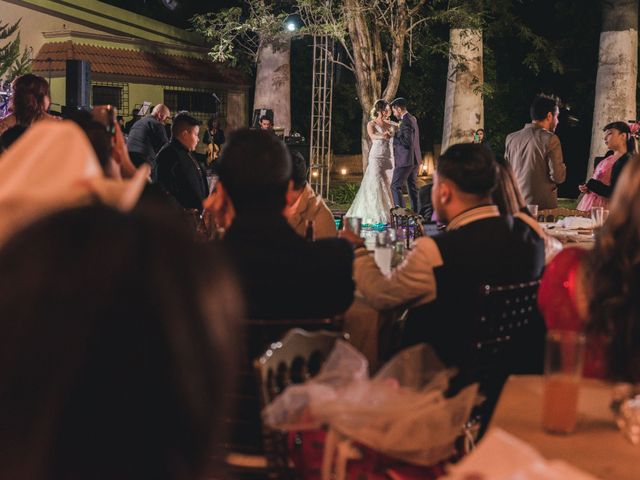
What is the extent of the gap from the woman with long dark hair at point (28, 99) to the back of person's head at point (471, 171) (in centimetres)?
298

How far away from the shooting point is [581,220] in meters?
6.43

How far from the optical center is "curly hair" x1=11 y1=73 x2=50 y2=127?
546cm

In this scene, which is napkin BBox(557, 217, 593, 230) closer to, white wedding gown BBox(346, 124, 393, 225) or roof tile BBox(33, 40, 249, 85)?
white wedding gown BBox(346, 124, 393, 225)

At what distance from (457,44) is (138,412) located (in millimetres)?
16173

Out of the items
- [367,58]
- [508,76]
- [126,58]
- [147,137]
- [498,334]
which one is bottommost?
[498,334]

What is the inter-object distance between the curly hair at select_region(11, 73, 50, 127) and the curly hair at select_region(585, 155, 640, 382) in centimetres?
414

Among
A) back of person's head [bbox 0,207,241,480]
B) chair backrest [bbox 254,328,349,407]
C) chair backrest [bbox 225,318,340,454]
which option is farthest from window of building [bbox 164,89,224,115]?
back of person's head [bbox 0,207,241,480]

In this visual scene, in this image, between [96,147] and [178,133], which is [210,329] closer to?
[96,147]

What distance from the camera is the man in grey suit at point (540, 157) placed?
25.7 feet

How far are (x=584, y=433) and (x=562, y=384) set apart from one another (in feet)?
0.46

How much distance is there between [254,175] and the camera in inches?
118

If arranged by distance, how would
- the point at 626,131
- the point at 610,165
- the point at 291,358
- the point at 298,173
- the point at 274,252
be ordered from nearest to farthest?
the point at 291,358, the point at 274,252, the point at 298,173, the point at 626,131, the point at 610,165

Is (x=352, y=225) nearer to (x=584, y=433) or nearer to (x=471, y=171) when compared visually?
(x=471, y=171)

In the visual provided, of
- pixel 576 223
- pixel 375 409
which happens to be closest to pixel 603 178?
pixel 576 223
